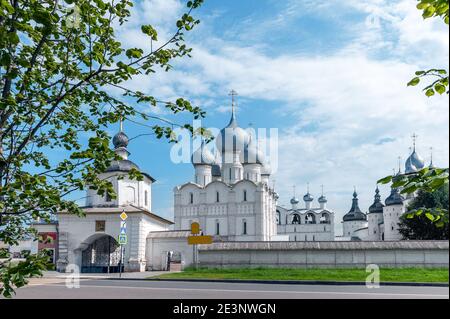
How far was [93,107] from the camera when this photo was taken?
5.52 m

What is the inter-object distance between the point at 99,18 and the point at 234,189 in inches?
2154

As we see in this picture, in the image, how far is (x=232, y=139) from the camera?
215 ft

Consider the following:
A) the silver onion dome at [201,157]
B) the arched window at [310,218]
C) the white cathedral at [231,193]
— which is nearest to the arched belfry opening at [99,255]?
the white cathedral at [231,193]

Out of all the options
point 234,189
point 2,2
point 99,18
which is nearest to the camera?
point 2,2

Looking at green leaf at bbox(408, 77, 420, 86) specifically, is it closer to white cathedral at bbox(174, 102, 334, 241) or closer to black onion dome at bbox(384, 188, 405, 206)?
white cathedral at bbox(174, 102, 334, 241)

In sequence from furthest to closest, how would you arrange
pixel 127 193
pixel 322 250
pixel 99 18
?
1. pixel 127 193
2. pixel 322 250
3. pixel 99 18

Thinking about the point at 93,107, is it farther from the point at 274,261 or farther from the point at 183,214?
the point at 183,214

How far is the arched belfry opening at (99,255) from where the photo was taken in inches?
1323

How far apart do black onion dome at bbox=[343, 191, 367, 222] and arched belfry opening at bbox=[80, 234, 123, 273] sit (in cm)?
7303

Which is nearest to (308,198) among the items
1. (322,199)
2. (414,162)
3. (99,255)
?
(322,199)

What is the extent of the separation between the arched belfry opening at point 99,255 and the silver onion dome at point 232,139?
31.2 metres

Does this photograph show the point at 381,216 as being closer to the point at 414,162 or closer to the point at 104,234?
the point at 414,162
